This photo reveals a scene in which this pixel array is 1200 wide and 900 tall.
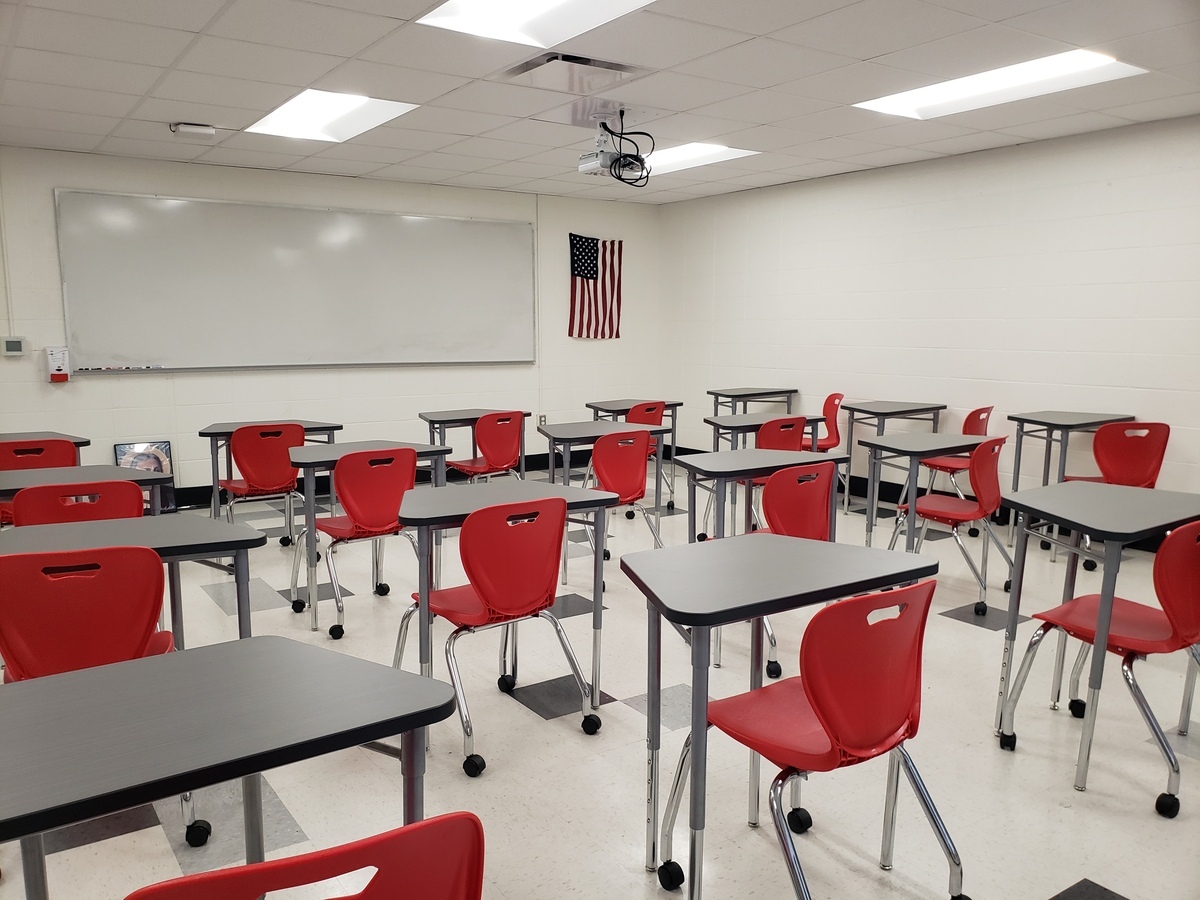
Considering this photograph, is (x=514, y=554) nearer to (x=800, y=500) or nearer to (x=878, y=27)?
(x=800, y=500)

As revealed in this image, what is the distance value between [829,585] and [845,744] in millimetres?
367

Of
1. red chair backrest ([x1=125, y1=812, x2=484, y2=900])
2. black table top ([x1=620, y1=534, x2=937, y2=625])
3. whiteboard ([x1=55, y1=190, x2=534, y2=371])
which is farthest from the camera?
whiteboard ([x1=55, y1=190, x2=534, y2=371])

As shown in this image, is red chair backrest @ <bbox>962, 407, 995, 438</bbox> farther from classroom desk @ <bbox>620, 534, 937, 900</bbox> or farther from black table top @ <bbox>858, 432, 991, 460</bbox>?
classroom desk @ <bbox>620, 534, 937, 900</bbox>

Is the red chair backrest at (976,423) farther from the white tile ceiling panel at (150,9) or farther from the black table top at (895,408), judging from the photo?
the white tile ceiling panel at (150,9)

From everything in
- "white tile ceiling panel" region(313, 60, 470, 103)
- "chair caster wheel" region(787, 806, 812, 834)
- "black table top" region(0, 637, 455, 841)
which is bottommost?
"chair caster wheel" region(787, 806, 812, 834)

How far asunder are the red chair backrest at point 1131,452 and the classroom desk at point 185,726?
4.77 meters

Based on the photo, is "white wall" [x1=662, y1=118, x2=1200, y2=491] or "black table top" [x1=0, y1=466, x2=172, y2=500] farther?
"white wall" [x1=662, y1=118, x2=1200, y2=491]

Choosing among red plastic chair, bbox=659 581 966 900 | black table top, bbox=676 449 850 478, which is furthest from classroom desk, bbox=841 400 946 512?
red plastic chair, bbox=659 581 966 900

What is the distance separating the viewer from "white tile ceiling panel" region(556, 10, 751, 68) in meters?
3.53

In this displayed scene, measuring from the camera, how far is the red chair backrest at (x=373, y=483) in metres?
3.81

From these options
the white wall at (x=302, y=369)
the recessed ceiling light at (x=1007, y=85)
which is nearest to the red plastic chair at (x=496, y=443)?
the white wall at (x=302, y=369)

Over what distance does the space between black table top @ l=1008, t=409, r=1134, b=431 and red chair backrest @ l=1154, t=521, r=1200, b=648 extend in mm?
2859

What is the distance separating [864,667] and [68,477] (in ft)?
10.0

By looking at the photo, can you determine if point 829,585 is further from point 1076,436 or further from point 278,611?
point 1076,436
